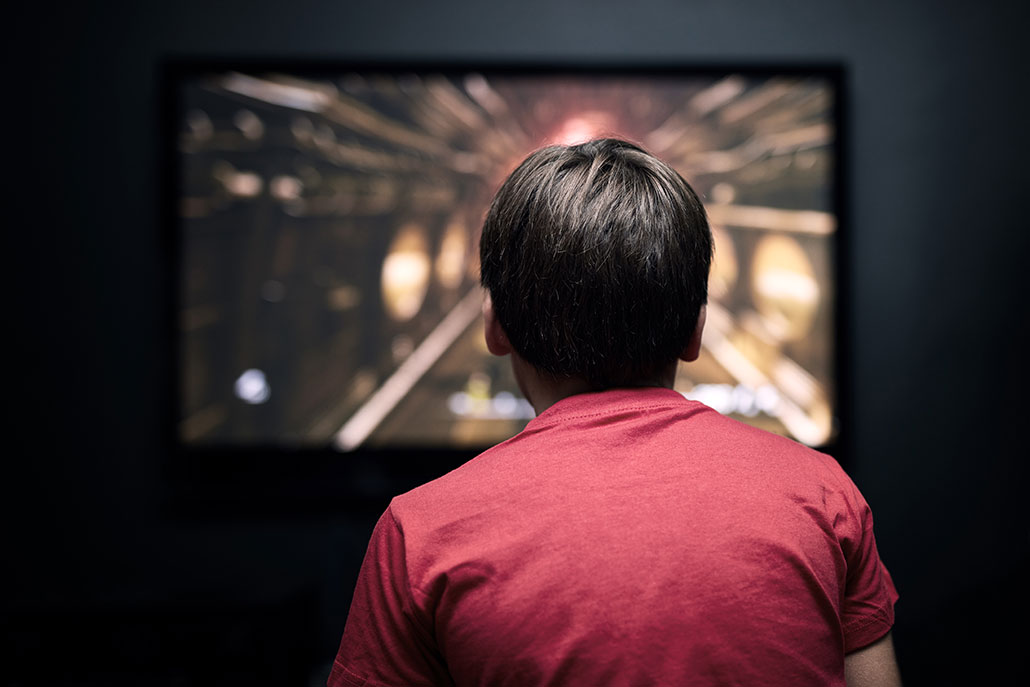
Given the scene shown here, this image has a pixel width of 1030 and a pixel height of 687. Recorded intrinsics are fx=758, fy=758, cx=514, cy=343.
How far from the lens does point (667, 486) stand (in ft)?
2.18

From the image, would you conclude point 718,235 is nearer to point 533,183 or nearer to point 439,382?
point 439,382

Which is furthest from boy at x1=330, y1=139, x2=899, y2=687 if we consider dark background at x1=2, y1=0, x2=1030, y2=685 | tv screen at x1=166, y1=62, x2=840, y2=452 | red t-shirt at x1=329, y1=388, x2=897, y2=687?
dark background at x1=2, y1=0, x2=1030, y2=685

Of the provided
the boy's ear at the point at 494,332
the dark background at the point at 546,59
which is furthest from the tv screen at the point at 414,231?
the boy's ear at the point at 494,332

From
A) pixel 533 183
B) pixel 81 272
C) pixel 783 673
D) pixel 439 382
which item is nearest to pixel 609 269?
pixel 533 183

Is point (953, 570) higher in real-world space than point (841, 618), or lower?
lower

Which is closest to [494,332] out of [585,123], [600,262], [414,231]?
[600,262]

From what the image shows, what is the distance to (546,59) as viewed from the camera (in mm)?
2311

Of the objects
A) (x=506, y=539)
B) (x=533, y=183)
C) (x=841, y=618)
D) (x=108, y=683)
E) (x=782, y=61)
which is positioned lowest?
(x=108, y=683)

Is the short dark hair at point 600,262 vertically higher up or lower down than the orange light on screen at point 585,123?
lower down

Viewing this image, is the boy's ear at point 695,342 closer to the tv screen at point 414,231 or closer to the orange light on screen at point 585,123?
the tv screen at point 414,231

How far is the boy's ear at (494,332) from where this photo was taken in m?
0.84

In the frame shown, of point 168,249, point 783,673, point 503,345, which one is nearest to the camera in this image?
point 783,673

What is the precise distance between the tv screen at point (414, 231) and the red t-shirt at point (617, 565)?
160 centimetres

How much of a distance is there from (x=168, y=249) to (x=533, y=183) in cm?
182
